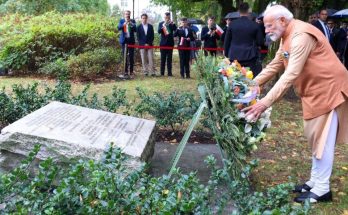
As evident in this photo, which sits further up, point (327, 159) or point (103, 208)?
point (103, 208)

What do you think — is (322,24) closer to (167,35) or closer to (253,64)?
(253,64)

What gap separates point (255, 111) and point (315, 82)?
2.67 feet

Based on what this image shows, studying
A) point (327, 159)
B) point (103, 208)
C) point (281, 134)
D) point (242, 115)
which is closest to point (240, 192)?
point (103, 208)

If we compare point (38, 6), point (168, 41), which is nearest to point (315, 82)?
point (168, 41)

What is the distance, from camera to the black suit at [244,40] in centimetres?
779

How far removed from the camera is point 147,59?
13.7m

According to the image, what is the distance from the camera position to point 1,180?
2314mm

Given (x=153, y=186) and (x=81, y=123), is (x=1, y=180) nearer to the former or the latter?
(x=153, y=186)

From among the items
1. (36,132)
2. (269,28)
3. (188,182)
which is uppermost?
(269,28)

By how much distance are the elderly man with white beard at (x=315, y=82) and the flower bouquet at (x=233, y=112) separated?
127mm

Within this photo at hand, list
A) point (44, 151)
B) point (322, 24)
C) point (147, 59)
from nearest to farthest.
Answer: point (44, 151) → point (322, 24) → point (147, 59)

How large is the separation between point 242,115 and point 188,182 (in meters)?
1.40

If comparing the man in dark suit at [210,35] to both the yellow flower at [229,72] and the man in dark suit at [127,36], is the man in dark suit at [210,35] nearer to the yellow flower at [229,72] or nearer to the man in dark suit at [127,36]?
the man in dark suit at [127,36]

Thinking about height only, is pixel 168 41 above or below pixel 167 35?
below
